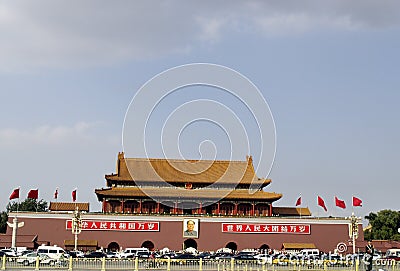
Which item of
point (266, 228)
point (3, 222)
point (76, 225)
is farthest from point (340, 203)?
point (3, 222)

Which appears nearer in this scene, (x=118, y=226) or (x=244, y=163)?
(x=118, y=226)

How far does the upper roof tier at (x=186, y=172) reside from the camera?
53.3 meters

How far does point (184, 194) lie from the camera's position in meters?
51.8

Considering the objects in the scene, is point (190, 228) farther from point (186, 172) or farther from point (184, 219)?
point (186, 172)

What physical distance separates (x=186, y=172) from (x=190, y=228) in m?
7.82

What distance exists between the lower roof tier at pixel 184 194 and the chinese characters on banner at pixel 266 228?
311 cm

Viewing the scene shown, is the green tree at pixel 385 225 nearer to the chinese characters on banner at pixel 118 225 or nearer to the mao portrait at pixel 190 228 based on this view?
the mao portrait at pixel 190 228

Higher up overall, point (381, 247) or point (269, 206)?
point (269, 206)

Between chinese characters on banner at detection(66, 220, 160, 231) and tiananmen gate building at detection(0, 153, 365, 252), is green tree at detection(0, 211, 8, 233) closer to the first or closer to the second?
tiananmen gate building at detection(0, 153, 365, 252)

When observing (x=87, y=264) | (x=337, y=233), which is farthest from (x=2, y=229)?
(x=87, y=264)

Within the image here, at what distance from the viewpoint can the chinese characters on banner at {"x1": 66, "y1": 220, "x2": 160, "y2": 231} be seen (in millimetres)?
47469

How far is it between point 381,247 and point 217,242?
15.3 meters

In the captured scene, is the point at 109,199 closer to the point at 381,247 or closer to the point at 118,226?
the point at 118,226

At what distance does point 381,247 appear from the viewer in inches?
1988
